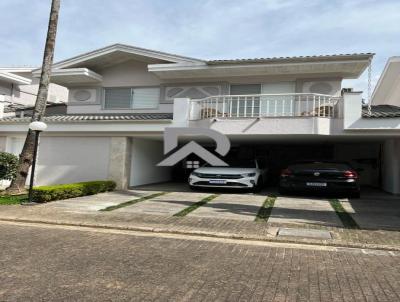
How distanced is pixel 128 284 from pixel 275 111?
10.6 m

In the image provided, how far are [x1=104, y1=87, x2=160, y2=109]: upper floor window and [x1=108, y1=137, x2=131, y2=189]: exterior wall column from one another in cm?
314

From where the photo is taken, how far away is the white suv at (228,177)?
13.8 metres

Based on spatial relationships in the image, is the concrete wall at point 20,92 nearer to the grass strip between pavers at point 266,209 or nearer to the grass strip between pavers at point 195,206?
the grass strip between pavers at point 195,206

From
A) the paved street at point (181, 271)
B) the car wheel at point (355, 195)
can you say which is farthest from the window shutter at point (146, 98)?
the paved street at point (181, 271)

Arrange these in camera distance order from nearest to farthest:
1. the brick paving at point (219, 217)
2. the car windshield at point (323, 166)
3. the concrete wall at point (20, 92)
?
the brick paving at point (219, 217)
the car windshield at point (323, 166)
the concrete wall at point (20, 92)

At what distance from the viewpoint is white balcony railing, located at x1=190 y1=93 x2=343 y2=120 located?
44.6ft

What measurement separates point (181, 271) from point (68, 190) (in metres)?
7.67

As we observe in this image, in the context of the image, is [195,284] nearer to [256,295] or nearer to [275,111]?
[256,295]

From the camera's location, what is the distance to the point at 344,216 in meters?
9.54

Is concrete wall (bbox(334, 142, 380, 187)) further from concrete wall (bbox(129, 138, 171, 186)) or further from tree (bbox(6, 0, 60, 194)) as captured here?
tree (bbox(6, 0, 60, 194))

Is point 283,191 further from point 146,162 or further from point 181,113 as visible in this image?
point 146,162

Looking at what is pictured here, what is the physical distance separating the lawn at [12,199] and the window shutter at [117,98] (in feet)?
22.6

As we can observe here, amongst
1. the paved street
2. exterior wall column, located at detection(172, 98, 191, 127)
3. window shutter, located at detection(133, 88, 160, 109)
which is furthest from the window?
the paved street

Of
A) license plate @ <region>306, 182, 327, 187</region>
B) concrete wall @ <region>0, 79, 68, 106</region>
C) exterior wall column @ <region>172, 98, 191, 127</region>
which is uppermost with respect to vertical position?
concrete wall @ <region>0, 79, 68, 106</region>
